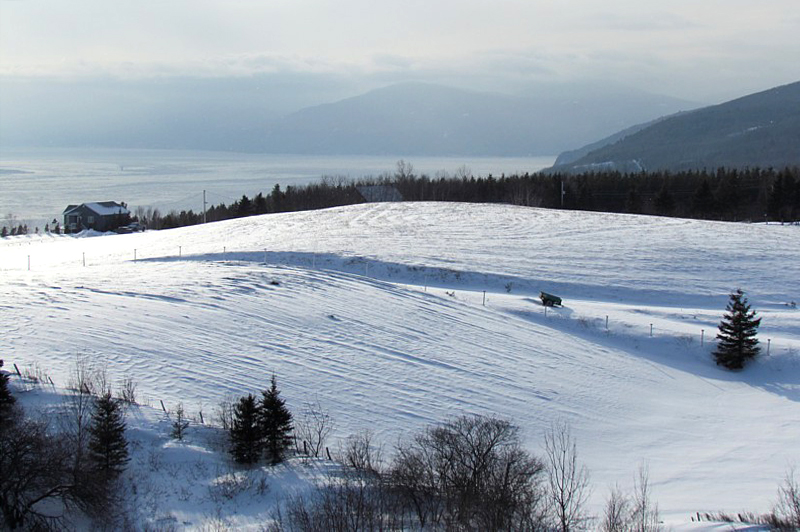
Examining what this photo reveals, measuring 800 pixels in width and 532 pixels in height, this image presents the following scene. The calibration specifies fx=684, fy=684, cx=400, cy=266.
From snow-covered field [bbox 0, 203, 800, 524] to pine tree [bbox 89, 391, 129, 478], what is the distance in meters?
4.28

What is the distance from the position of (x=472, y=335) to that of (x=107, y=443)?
1957 cm

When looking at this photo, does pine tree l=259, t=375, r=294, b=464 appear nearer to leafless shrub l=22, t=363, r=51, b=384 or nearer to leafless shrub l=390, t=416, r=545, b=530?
leafless shrub l=390, t=416, r=545, b=530

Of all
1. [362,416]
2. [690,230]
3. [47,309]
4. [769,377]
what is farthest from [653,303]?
[47,309]

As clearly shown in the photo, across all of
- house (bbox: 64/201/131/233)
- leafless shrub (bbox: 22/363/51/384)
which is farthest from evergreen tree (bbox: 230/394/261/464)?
house (bbox: 64/201/131/233)

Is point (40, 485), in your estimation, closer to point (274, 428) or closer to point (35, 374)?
point (274, 428)

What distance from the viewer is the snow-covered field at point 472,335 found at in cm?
2427

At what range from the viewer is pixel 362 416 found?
952 inches

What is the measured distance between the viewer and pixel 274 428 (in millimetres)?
20047

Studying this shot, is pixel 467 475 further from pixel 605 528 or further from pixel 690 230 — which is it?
pixel 690 230

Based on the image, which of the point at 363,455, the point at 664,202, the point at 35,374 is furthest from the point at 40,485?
the point at 664,202

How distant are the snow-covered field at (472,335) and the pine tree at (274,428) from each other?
302cm

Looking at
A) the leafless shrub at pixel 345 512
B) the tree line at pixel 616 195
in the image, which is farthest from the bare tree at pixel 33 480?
the tree line at pixel 616 195

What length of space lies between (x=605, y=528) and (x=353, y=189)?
99.1 m

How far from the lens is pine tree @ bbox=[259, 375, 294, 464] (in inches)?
786
